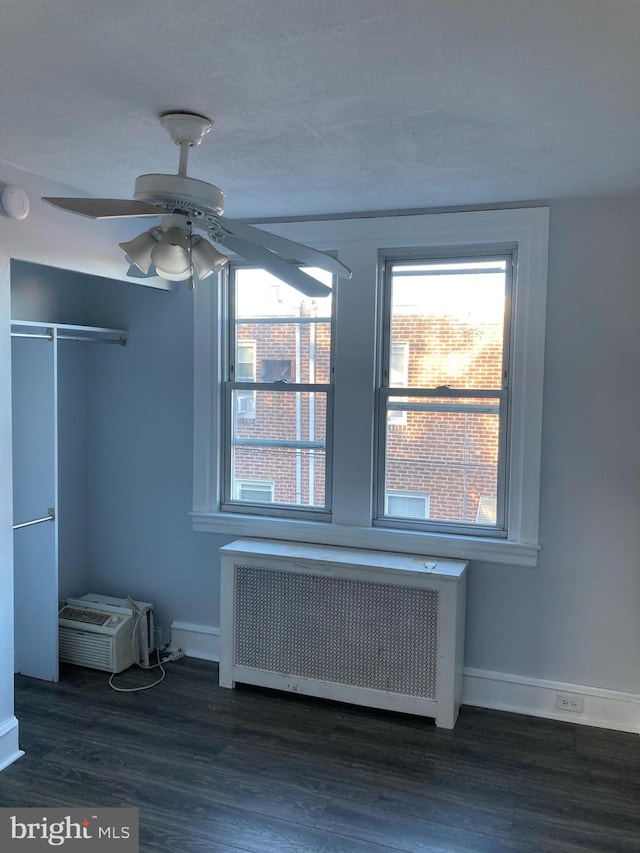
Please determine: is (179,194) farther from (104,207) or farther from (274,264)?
(274,264)

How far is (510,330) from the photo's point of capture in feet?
11.2

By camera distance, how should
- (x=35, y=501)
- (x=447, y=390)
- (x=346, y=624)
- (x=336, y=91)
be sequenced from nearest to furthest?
1. (x=336, y=91)
2. (x=346, y=624)
3. (x=447, y=390)
4. (x=35, y=501)

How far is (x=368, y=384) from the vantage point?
3.61 metres

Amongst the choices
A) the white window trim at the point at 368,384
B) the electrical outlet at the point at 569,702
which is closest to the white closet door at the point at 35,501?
the white window trim at the point at 368,384

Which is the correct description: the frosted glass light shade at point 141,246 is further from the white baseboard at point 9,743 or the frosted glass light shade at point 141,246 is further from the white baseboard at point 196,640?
the white baseboard at point 196,640

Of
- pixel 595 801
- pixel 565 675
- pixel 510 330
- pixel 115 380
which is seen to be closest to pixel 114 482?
pixel 115 380

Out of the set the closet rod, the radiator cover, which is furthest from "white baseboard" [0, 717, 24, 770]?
the radiator cover

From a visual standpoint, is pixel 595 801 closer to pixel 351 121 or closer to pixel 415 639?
pixel 415 639

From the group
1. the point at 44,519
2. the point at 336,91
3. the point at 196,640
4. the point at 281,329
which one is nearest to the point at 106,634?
the point at 196,640

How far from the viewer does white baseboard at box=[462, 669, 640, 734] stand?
127 inches

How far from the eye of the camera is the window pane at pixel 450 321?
136 inches

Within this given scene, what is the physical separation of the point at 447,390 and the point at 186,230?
73.4 inches

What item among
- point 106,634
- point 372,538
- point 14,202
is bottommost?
point 106,634

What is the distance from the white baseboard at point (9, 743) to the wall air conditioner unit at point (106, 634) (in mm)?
833
